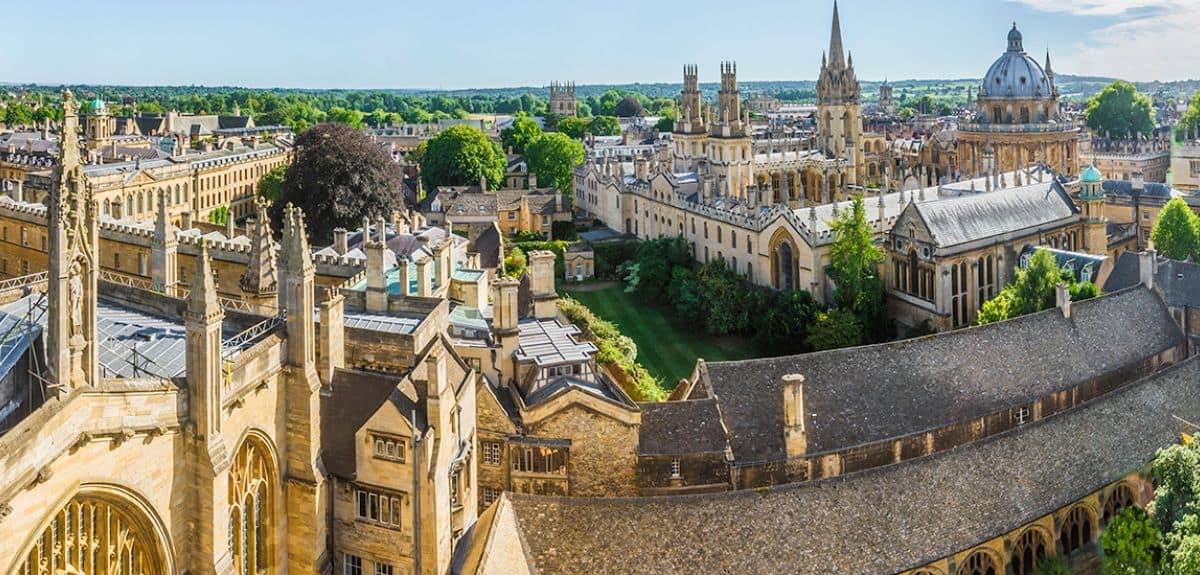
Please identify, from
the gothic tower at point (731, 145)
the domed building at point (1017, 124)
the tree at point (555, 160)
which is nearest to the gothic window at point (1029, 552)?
the gothic tower at point (731, 145)

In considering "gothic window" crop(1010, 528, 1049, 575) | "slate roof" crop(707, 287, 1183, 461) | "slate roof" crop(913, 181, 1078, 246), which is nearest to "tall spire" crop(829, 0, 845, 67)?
"slate roof" crop(913, 181, 1078, 246)

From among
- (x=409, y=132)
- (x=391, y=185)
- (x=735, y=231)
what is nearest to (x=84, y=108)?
(x=409, y=132)

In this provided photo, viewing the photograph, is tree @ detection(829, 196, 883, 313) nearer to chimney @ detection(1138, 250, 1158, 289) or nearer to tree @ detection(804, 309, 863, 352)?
tree @ detection(804, 309, 863, 352)

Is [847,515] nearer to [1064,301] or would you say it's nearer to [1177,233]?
[1064,301]

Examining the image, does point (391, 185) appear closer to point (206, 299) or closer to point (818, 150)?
point (818, 150)

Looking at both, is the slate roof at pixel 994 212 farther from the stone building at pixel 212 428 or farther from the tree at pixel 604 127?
the tree at pixel 604 127

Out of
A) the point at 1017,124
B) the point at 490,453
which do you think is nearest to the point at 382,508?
the point at 490,453

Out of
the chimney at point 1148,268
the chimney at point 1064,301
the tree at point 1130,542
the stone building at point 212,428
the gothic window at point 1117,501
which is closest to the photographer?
the stone building at point 212,428
